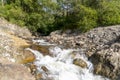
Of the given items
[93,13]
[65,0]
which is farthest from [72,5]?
[93,13]

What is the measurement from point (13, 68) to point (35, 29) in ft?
73.8

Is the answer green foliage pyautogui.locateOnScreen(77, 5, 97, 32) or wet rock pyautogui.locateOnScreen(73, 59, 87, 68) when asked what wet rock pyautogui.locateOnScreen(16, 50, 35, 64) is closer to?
wet rock pyautogui.locateOnScreen(73, 59, 87, 68)

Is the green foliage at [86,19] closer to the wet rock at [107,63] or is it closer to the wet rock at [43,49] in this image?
the wet rock at [43,49]

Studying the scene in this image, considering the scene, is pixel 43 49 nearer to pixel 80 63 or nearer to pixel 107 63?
pixel 80 63

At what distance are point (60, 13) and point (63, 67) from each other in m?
21.4

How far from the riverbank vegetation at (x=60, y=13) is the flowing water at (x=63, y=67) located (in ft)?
40.5

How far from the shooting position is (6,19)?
33.8m

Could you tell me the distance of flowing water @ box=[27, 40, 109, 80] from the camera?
54.3 ft

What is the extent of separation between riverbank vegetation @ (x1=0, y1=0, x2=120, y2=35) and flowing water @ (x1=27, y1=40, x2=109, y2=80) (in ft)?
40.5

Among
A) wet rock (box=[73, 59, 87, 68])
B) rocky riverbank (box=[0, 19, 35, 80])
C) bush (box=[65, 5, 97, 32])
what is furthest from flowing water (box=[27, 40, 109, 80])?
bush (box=[65, 5, 97, 32])

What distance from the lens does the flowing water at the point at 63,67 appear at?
1656cm

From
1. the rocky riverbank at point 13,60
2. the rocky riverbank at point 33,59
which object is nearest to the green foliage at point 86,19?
the rocky riverbank at point 33,59

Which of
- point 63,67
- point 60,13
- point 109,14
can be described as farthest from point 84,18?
point 63,67

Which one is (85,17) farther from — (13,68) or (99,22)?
(13,68)
